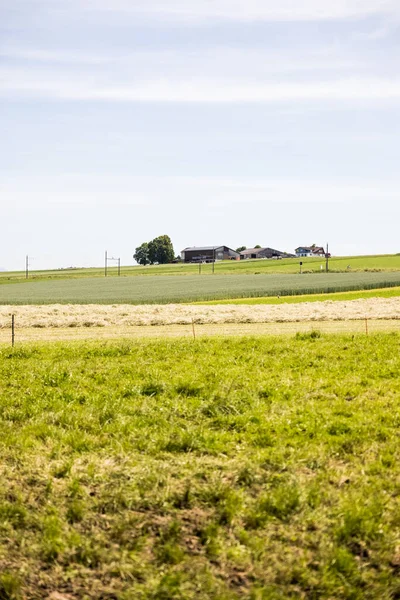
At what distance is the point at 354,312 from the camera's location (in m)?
39.8

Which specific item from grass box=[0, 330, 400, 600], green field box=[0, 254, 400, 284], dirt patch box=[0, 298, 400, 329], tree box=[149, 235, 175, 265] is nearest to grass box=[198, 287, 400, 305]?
dirt patch box=[0, 298, 400, 329]

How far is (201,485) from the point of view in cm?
884

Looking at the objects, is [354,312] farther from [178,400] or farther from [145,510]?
[145,510]

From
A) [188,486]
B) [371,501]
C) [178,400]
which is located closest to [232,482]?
[188,486]

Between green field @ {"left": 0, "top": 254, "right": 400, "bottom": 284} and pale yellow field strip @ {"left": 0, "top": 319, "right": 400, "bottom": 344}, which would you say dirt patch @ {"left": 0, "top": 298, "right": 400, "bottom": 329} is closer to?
pale yellow field strip @ {"left": 0, "top": 319, "right": 400, "bottom": 344}

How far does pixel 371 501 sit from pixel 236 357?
998 cm

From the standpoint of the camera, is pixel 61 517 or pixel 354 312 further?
pixel 354 312

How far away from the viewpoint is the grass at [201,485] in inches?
273

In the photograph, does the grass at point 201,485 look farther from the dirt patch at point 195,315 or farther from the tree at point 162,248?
the tree at point 162,248

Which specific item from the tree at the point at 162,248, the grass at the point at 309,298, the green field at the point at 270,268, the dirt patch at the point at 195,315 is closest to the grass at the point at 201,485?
the dirt patch at the point at 195,315

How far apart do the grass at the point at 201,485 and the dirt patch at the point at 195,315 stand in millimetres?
22391

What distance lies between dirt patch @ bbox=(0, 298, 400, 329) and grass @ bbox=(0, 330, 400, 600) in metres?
22.4

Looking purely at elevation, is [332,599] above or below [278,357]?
below

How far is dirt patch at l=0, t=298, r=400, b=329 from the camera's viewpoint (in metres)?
38.0
